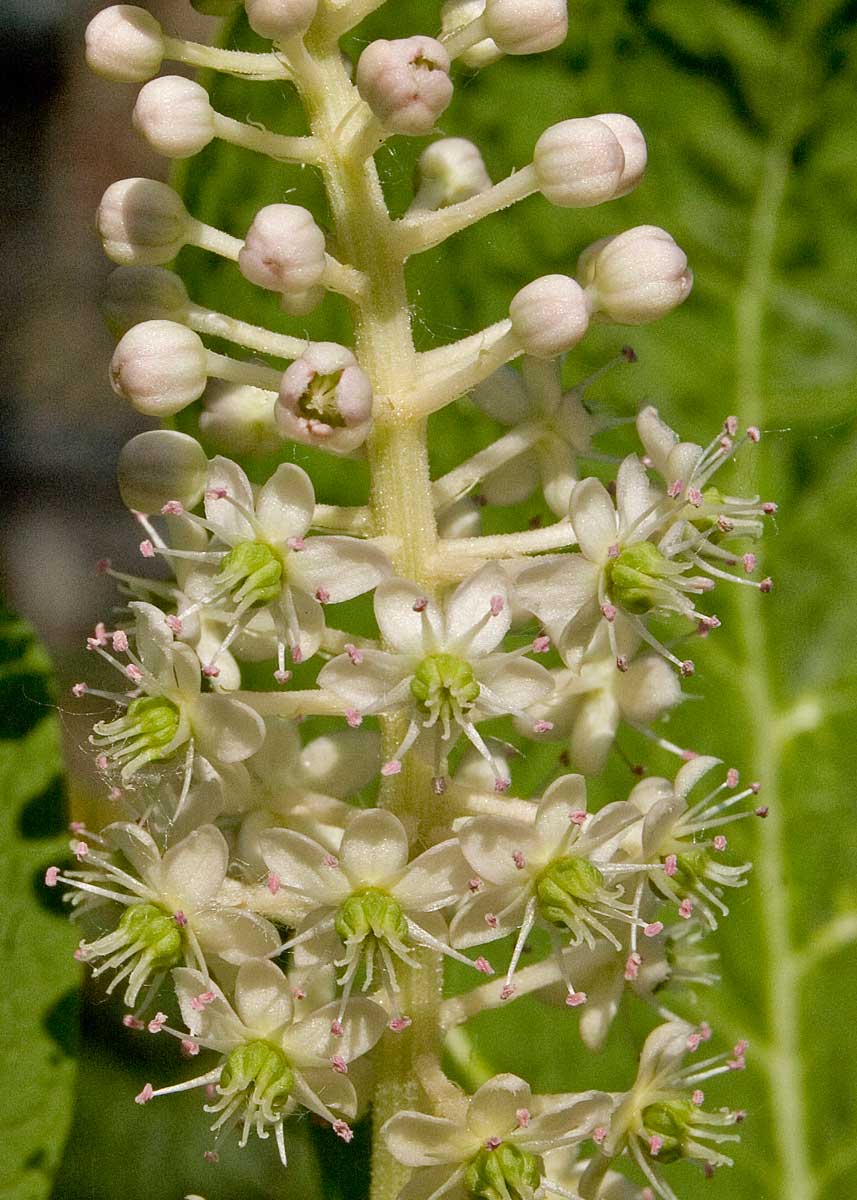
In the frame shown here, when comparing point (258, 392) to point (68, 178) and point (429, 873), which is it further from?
point (68, 178)

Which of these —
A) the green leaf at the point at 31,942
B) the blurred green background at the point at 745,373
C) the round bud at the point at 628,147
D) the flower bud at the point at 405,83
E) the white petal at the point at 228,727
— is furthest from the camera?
the blurred green background at the point at 745,373

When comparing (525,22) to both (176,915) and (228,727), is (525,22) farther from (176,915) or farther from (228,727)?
(176,915)

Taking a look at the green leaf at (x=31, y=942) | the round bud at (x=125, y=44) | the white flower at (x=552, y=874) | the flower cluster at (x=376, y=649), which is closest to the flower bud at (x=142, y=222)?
the flower cluster at (x=376, y=649)

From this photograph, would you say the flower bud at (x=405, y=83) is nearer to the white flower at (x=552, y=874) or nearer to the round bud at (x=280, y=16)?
the round bud at (x=280, y=16)

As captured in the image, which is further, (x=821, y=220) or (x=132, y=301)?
(x=821, y=220)

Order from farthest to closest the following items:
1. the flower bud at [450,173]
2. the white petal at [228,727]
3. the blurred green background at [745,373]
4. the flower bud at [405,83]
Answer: the blurred green background at [745,373], the flower bud at [450,173], the white petal at [228,727], the flower bud at [405,83]

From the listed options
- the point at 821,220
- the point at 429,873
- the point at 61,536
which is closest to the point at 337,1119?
the point at 429,873

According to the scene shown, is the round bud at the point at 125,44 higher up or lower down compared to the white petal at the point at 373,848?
higher up

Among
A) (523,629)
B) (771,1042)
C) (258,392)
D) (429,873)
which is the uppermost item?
(258,392)
